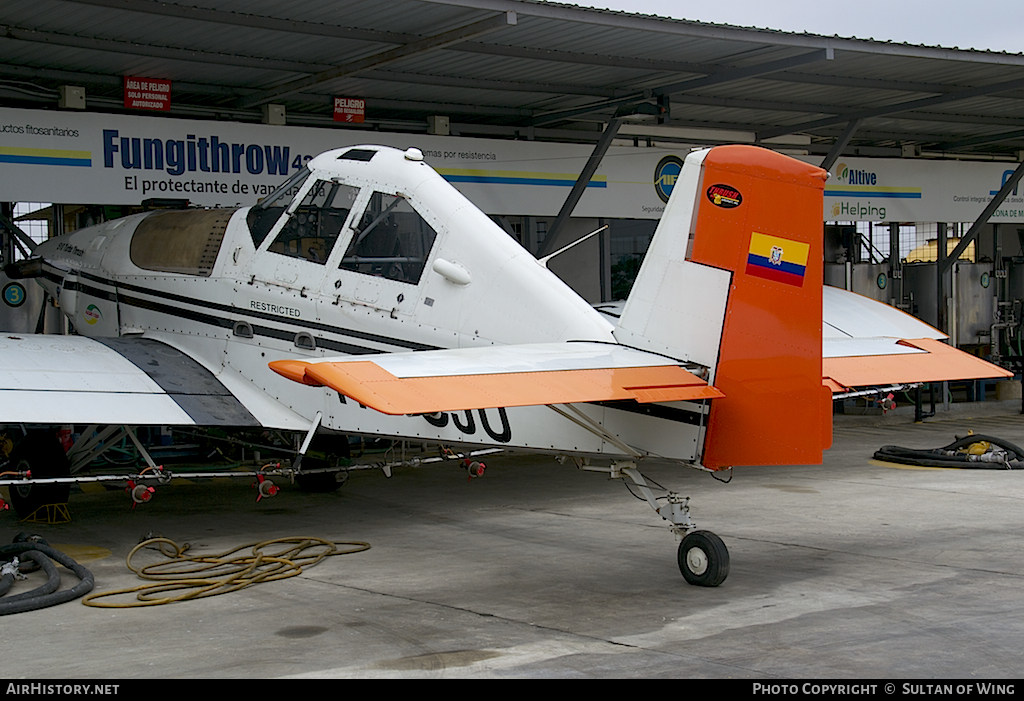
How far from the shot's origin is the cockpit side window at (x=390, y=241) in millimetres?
8766

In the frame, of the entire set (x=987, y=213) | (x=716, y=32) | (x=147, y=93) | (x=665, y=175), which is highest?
(x=716, y=32)

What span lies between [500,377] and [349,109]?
9727 mm

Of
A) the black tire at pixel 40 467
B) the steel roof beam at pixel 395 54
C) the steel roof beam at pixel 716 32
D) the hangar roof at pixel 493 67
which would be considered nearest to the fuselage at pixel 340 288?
the black tire at pixel 40 467

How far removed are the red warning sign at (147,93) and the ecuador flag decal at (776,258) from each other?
9.02 metres

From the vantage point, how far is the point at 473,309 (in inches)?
326

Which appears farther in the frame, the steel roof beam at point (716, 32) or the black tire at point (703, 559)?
the steel roof beam at point (716, 32)

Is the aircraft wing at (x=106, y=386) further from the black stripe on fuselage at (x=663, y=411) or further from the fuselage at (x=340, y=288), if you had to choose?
the black stripe on fuselage at (x=663, y=411)

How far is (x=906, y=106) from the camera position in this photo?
16297mm

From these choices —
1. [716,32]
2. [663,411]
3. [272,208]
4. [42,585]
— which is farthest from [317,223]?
[716,32]

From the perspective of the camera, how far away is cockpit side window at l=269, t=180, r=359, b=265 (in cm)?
934

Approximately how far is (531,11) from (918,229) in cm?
1337

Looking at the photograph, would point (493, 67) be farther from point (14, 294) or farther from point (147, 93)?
point (14, 294)

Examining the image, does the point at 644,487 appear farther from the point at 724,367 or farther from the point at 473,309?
the point at 473,309

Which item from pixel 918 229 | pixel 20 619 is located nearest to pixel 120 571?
pixel 20 619
